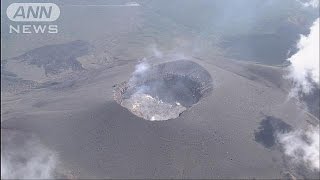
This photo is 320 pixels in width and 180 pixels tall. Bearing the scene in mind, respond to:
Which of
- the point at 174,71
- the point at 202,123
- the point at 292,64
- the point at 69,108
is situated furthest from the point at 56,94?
the point at 292,64

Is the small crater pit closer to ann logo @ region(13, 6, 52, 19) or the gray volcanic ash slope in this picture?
the gray volcanic ash slope

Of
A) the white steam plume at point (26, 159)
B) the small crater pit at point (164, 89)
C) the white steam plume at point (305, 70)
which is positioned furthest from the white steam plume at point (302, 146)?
the white steam plume at point (26, 159)

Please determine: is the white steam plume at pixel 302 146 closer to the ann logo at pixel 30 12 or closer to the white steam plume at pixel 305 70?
the white steam plume at pixel 305 70

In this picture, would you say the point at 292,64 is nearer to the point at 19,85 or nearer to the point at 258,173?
the point at 258,173

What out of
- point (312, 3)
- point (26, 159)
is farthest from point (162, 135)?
point (312, 3)

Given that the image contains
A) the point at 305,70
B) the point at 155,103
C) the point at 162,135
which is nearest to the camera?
the point at 162,135

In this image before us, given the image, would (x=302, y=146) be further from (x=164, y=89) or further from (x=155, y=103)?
(x=164, y=89)
